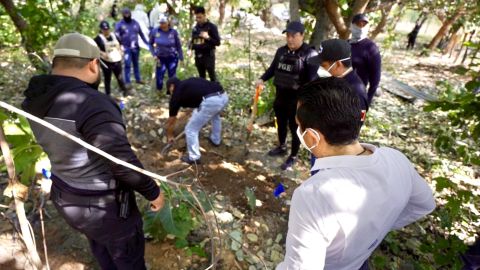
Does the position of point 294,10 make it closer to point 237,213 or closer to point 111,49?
point 237,213

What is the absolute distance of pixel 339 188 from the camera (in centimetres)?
124

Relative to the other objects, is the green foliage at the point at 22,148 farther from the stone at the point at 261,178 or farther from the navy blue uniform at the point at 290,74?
the navy blue uniform at the point at 290,74

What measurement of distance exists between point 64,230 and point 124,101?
11.9 ft

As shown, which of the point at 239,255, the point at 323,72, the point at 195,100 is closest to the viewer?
the point at 239,255

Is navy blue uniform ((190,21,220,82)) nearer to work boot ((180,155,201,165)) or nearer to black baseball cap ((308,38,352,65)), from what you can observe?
work boot ((180,155,201,165))

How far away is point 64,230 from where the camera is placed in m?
3.14

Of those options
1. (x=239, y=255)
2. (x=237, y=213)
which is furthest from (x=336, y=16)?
(x=239, y=255)

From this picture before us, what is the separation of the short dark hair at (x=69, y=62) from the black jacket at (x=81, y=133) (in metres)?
0.09

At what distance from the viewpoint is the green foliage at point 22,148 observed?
2887 millimetres

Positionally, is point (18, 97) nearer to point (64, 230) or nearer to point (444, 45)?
point (64, 230)

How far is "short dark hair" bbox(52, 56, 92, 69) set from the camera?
178 centimetres

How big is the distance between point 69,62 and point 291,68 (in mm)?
2628

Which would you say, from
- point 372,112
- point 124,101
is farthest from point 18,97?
point 372,112

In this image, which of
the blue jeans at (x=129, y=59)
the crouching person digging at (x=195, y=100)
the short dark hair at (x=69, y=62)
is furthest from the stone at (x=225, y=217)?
the blue jeans at (x=129, y=59)
